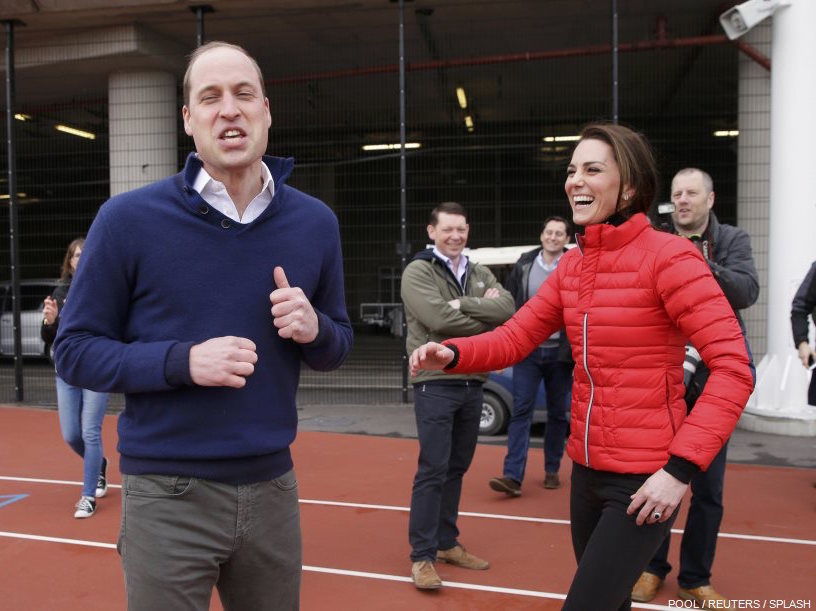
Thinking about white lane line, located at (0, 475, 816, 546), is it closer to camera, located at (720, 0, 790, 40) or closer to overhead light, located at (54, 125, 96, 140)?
camera, located at (720, 0, 790, 40)

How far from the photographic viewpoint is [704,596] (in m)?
3.80

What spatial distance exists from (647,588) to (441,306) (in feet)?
6.06

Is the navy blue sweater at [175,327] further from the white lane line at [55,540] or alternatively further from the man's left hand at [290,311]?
the white lane line at [55,540]

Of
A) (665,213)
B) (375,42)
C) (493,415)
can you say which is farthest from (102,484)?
(375,42)

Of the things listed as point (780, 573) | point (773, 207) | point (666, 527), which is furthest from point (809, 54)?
point (666, 527)

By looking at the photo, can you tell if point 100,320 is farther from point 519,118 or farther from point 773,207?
point 519,118

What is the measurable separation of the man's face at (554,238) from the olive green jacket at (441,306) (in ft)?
4.93

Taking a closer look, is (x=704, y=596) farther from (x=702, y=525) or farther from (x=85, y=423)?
(x=85, y=423)

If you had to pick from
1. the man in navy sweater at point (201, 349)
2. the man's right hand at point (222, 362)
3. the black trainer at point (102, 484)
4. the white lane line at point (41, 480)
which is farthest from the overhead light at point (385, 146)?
the man's right hand at point (222, 362)

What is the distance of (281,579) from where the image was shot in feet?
6.94

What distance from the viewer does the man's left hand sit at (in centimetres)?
193

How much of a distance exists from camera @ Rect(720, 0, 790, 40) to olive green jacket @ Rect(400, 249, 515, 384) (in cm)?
579

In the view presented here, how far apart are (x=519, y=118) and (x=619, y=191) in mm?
13934

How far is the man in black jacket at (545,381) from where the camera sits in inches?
228
